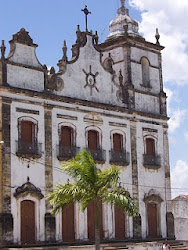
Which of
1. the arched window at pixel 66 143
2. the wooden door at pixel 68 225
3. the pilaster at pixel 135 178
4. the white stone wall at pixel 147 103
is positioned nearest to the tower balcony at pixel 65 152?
the arched window at pixel 66 143

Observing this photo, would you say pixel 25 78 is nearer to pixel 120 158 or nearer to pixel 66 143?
pixel 66 143

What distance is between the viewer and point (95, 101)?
106 feet

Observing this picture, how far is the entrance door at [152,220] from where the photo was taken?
3375cm

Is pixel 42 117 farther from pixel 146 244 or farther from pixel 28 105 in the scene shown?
pixel 146 244

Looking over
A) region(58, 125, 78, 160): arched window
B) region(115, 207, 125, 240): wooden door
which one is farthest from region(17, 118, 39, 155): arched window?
region(115, 207, 125, 240): wooden door

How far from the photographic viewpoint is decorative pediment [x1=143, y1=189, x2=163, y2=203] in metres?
33.6

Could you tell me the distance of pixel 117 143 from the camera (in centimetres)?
3309

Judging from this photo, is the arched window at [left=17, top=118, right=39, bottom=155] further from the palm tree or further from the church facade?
the palm tree

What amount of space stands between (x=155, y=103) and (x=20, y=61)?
1034 centimetres

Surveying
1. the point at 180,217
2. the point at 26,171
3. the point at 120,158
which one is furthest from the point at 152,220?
the point at 26,171

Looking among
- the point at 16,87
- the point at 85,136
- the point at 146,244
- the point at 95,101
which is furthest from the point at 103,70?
the point at 146,244

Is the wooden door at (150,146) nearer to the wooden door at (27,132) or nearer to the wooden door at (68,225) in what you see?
the wooden door at (68,225)

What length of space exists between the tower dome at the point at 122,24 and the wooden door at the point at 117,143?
22.0 feet

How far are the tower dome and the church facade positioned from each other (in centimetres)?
7
